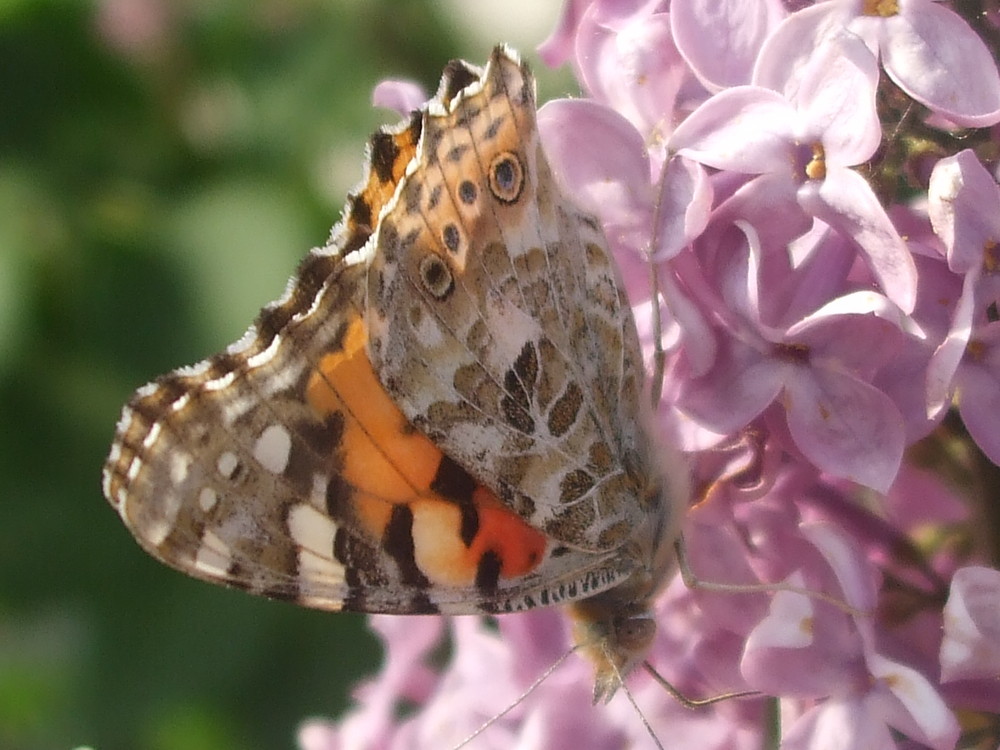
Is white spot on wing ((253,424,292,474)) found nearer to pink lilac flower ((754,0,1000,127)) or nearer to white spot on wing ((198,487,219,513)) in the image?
white spot on wing ((198,487,219,513))

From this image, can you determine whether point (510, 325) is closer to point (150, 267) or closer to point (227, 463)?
point (227, 463)

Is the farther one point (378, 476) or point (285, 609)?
point (285, 609)

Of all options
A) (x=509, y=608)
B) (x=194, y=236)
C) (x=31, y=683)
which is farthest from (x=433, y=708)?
(x=31, y=683)

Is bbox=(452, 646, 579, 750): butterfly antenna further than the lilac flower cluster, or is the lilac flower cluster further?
bbox=(452, 646, 579, 750): butterfly antenna

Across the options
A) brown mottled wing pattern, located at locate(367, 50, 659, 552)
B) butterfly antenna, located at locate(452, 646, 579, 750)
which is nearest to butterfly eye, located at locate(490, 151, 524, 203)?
brown mottled wing pattern, located at locate(367, 50, 659, 552)

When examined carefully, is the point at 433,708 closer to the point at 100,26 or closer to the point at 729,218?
the point at 729,218

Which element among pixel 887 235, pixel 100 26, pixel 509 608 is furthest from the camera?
pixel 100 26

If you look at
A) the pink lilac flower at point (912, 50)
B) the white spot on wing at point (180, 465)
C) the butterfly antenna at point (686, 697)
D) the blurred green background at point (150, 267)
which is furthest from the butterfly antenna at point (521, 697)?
the blurred green background at point (150, 267)
